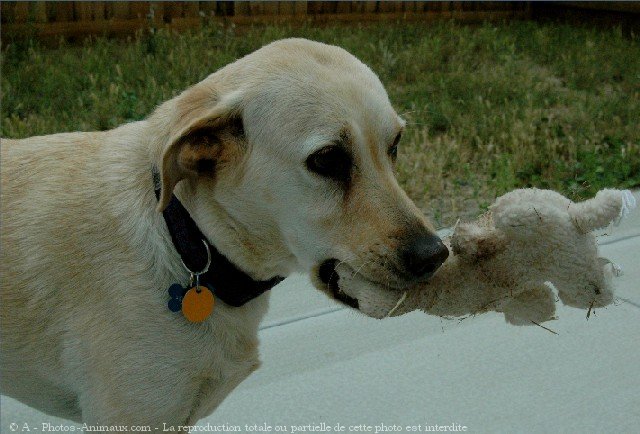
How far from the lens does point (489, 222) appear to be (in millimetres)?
2215

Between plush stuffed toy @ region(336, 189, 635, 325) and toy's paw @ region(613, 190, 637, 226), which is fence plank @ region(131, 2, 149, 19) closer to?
plush stuffed toy @ region(336, 189, 635, 325)

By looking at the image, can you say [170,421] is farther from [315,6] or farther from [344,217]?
[315,6]

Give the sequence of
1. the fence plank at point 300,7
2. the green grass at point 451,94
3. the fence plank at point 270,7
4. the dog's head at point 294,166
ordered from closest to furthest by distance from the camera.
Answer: the dog's head at point 294,166 < the green grass at point 451,94 < the fence plank at point 270,7 < the fence plank at point 300,7

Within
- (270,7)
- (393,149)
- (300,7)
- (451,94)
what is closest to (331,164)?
(393,149)

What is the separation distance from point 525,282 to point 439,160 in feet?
10.7

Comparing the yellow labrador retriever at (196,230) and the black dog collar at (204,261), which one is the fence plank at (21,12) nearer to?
the yellow labrador retriever at (196,230)

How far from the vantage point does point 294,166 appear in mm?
Result: 2248

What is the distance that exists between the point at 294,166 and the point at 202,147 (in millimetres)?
276

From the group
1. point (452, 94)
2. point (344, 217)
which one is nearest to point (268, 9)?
point (452, 94)

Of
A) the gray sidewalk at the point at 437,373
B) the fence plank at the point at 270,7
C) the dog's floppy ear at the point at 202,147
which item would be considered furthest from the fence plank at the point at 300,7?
the dog's floppy ear at the point at 202,147

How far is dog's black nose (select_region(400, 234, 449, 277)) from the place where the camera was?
207 centimetres

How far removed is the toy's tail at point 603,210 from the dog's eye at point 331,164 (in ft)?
2.12

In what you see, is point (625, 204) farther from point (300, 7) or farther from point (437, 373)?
point (300, 7)

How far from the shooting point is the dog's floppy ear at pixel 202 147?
2117mm
